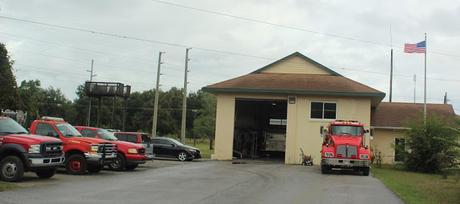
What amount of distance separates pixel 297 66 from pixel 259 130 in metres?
10.0

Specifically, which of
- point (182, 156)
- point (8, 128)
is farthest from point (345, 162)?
point (8, 128)

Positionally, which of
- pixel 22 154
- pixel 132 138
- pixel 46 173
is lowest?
pixel 46 173

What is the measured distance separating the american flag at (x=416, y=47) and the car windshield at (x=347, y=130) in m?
14.1

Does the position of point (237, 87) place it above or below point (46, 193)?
above

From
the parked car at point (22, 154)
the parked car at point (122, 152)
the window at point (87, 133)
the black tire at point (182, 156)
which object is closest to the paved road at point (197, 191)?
the parked car at point (22, 154)

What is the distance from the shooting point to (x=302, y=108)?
3747 cm

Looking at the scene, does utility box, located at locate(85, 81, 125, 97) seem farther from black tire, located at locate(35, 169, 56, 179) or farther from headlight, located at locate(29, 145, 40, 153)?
headlight, located at locate(29, 145, 40, 153)

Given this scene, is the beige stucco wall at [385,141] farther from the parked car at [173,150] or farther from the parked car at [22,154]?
the parked car at [22,154]

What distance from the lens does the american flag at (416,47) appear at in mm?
40062

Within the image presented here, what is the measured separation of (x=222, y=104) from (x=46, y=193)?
24.0 meters

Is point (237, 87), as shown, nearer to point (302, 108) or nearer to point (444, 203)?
point (302, 108)

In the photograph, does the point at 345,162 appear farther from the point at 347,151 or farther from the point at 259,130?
the point at 259,130

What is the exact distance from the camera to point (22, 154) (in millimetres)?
17750

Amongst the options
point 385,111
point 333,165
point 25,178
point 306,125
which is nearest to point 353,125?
point 333,165
